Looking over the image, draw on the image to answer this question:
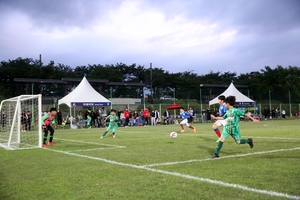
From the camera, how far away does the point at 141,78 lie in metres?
73.1

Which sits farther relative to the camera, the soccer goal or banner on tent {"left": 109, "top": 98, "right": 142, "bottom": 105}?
banner on tent {"left": 109, "top": 98, "right": 142, "bottom": 105}

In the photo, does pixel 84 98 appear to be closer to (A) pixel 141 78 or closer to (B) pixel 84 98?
(B) pixel 84 98

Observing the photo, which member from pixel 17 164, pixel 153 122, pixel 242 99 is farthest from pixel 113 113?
pixel 242 99

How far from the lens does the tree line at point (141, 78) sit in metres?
38.0

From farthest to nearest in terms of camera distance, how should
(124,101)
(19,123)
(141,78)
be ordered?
1. (141,78)
2. (124,101)
3. (19,123)

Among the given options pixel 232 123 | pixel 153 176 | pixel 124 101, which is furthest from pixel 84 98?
pixel 153 176

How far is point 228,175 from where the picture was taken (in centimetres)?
596

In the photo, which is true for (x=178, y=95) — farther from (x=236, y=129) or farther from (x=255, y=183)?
(x=255, y=183)

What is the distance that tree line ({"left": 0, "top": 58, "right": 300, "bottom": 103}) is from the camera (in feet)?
125

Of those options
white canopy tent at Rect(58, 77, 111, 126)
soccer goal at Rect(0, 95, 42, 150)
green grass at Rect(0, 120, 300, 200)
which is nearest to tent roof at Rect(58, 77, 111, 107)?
white canopy tent at Rect(58, 77, 111, 126)

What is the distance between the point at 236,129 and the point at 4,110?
13405 millimetres

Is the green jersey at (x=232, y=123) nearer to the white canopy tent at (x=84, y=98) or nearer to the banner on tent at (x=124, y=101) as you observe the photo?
the white canopy tent at (x=84, y=98)

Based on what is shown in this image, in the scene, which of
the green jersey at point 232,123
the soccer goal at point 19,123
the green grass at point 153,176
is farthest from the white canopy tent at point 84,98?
the green jersey at point 232,123

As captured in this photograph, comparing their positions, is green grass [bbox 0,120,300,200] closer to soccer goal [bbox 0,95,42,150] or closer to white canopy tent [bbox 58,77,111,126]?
soccer goal [bbox 0,95,42,150]
